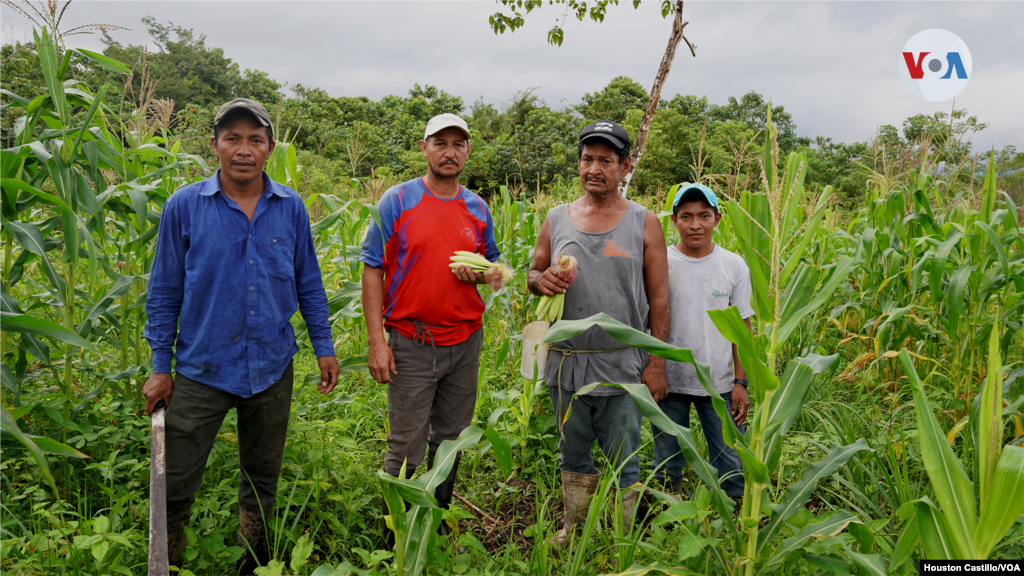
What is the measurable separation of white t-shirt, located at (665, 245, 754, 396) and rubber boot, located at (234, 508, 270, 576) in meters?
2.03

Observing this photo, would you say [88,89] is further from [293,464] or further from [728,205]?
[728,205]

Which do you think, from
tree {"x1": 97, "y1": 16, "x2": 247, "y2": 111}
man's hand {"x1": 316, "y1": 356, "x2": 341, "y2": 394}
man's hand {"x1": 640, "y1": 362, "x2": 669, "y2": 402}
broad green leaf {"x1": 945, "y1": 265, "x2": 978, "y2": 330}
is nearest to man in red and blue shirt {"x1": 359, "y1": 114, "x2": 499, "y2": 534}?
man's hand {"x1": 316, "y1": 356, "x2": 341, "y2": 394}

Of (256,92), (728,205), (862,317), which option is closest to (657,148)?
(862,317)

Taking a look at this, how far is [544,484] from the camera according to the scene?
3211mm

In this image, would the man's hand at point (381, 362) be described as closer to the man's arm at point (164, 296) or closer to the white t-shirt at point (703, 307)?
the man's arm at point (164, 296)

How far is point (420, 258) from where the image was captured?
251 centimetres

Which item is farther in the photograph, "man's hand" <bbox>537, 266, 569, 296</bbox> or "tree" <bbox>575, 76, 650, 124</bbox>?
"tree" <bbox>575, 76, 650, 124</bbox>

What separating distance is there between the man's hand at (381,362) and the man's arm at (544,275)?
0.74m

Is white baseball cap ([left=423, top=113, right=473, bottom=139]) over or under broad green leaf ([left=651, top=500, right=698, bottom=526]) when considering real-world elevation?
over

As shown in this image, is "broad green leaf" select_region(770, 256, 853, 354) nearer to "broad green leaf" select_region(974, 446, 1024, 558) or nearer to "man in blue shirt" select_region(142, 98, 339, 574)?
"broad green leaf" select_region(974, 446, 1024, 558)

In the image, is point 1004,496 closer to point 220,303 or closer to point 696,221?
point 696,221

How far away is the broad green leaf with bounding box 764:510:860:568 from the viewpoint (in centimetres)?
179

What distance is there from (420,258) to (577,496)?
54.1 inches

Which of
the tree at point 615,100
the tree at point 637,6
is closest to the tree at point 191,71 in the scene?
the tree at point 615,100
